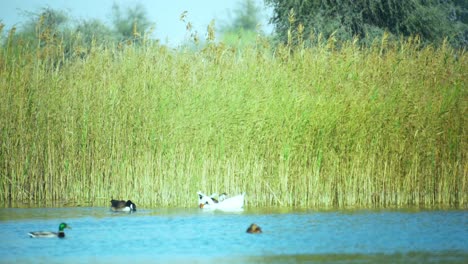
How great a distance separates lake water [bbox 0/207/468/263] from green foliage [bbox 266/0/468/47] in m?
16.9

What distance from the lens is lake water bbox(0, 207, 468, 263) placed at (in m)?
10.6

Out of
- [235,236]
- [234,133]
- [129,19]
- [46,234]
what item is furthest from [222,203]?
[129,19]

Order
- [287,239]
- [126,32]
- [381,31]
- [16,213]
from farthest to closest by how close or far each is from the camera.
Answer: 1. [126,32]
2. [381,31]
3. [16,213]
4. [287,239]

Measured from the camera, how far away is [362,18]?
3180 cm

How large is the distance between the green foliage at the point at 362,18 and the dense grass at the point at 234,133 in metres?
14.5

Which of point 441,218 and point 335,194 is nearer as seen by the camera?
point 441,218

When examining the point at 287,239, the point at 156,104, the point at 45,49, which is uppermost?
the point at 45,49

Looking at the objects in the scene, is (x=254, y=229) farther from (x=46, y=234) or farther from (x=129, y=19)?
(x=129, y=19)

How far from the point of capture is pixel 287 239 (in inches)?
469

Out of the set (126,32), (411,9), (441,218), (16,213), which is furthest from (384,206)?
(126,32)

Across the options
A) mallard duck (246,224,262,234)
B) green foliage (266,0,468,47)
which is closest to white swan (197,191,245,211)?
mallard duck (246,224,262,234)

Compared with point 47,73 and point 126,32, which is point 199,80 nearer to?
point 47,73

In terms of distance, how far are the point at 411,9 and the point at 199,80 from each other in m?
17.9

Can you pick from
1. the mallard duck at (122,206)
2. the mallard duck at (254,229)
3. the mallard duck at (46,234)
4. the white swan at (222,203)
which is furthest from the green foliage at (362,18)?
the mallard duck at (46,234)
